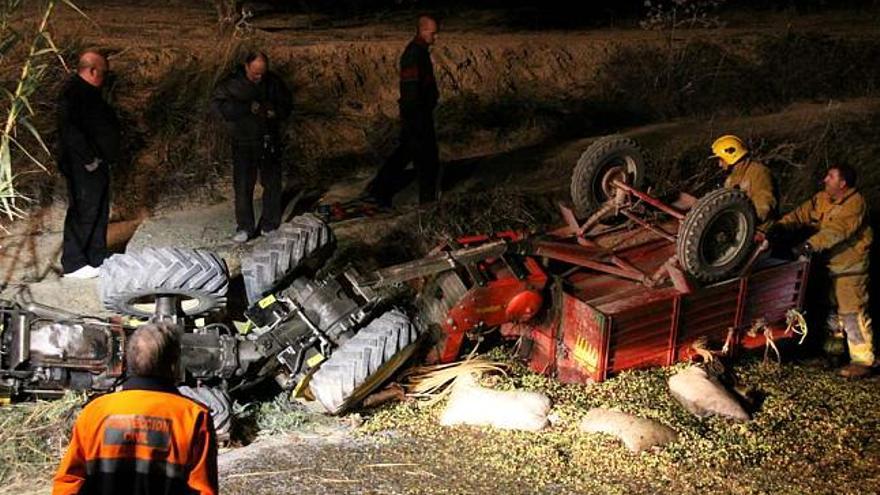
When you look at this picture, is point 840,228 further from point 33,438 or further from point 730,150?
point 33,438

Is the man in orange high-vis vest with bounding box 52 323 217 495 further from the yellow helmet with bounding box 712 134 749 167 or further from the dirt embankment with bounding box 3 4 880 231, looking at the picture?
the dirt embankment with bounding box 3 4 880 231

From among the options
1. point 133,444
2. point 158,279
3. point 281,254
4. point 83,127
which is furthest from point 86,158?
point 133,444

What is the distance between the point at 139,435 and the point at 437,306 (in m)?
3.27

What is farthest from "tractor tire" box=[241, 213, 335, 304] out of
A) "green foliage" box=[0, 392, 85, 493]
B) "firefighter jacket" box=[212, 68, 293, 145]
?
"firefighter jacket" box=[212, 68, 293, 145]

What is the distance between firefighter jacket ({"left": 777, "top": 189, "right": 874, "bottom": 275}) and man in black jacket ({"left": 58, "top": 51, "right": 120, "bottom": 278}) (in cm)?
523

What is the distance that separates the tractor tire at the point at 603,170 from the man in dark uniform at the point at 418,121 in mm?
1762

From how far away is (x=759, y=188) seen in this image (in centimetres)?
729

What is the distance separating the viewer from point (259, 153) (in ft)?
26.4

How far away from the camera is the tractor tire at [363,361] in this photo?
600 centimetres

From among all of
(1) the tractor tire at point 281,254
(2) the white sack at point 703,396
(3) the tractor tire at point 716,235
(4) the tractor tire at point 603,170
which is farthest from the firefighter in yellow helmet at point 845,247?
(1) the tractor tire at point 281,254

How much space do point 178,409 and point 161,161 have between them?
7308 mm

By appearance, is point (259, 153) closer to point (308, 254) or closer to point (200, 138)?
point (308, 254)

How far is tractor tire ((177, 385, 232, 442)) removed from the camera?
5.77 metres

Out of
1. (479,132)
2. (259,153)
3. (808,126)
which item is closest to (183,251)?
(259,153)
